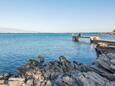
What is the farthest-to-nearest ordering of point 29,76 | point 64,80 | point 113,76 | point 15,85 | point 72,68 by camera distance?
point 72,68 < point 29,76 < point 64,80 < point 113,76 < point 15,85

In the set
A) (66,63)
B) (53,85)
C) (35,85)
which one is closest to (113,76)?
(53,85)

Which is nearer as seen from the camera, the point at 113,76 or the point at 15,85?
the point at 15,85

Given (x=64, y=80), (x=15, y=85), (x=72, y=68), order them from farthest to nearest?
(x=72, y=68), (x=64, y=80), (x=15, y=85)

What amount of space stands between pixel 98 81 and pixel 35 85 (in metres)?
4.87

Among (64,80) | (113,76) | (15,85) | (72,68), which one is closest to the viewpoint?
(15,85)

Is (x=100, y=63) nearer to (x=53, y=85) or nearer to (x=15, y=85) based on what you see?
(x=53, y=85)

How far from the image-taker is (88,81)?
14.4m

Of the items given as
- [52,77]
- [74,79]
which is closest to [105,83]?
[74,79]

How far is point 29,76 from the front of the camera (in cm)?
1955

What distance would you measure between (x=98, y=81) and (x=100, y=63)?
3.13 metres

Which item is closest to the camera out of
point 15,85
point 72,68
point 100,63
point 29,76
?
point 15,85

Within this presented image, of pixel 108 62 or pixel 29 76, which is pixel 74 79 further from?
pixel 29 76

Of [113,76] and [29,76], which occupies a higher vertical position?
[113,76]

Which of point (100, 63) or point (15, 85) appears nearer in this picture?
point (15, 85)
